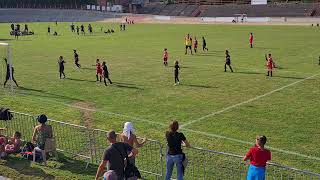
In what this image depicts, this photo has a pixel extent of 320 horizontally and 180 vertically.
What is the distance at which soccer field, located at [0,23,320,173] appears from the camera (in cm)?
1566

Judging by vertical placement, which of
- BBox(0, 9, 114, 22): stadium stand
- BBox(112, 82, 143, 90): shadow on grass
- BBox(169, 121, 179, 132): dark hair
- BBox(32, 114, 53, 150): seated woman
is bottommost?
BBox(112, 82, 143, 90): shadow on grass

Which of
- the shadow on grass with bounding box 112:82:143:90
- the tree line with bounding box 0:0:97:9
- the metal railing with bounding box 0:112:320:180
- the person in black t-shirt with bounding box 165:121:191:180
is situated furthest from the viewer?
the tree line with bounding box 0:0:97:9

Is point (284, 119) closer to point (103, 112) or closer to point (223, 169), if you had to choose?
point (223, 169)

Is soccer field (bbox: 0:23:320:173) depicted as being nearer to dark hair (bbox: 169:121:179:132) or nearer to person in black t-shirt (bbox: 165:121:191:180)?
person in black t-shirt (bbox: 165:121:191:180)

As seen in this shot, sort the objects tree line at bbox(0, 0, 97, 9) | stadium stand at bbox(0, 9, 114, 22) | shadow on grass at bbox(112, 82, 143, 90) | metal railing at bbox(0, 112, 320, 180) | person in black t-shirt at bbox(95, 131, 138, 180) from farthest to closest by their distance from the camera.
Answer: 1. tree line at bbox(0, 0, 97, 9)
2. stadium stand at bbox(0, 9, 114, 22)
3. shadow on grass at bbox(112, 82, 143, 90)
4. metal railing at bbox(0, 112, 320, 180)
5. person in black t-shirt at bbox(95, 131, 138, 180)

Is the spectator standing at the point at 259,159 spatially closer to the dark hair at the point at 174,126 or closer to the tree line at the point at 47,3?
the dark hair at the point at 174,126

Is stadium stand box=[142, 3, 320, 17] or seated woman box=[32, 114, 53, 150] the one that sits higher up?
stadium stand box=[142, 3, 320, 17]

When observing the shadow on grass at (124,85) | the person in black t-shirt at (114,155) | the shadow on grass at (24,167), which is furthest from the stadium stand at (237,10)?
the person in black t-shirt at (114,155)

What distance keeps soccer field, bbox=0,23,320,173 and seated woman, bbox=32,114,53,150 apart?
14.0 feet

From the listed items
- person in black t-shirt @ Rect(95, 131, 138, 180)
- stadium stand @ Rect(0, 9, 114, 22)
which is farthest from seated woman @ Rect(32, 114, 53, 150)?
stadium stand @ Rect(0, 9, 114, 22)

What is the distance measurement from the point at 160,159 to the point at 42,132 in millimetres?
3408

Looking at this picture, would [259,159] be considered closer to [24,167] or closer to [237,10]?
[24,167]

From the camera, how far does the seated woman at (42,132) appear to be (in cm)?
1244

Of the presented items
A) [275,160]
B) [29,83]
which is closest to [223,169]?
[275,160]
